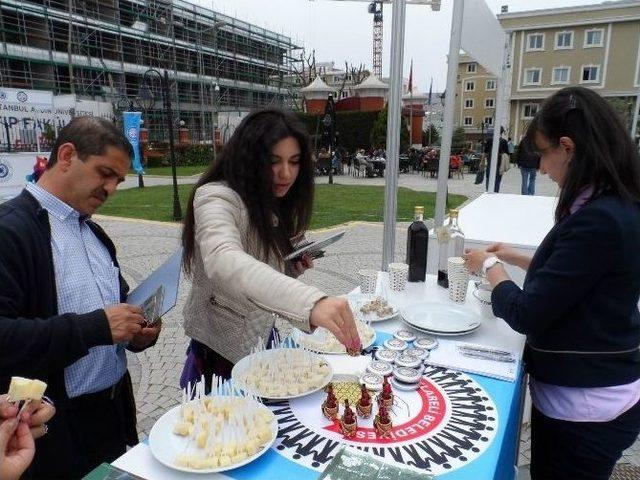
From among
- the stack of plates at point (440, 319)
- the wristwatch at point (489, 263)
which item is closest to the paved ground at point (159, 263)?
the stack of plates at point (440, 319)

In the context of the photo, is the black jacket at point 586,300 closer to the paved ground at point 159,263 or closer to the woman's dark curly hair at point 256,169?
the woman's dark curly hair at point 256,169

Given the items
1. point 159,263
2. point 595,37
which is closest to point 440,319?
point 159,263

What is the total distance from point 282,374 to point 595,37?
50.7 m

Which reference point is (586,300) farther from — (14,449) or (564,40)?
(564,40)

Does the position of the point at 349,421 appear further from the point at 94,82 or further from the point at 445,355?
the point at 94,82

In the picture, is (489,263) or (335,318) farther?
(489,263)

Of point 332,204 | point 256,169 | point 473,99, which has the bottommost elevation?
point 332,204

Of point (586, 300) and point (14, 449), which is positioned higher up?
point (586, 300)

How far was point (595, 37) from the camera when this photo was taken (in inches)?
1597

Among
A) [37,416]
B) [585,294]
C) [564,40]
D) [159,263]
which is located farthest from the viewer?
[564,40]

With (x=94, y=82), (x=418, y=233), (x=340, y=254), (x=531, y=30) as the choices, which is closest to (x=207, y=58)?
(x=94, y=82)

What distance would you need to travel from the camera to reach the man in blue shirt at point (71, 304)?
4.33 feet

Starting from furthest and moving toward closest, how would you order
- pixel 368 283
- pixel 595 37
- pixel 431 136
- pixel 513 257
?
pixel 595 37 < pixel 431 136 < pixel 368 283 < pixel 513 257

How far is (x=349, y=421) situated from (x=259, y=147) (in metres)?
1.06
